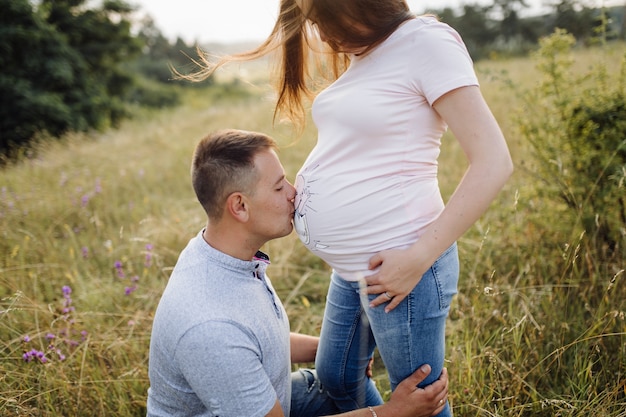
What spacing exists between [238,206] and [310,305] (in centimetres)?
173

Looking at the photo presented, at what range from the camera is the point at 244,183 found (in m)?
1.73

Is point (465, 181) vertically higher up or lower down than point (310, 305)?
higher up

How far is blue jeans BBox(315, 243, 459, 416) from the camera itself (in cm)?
154

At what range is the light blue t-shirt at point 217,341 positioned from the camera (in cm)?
152

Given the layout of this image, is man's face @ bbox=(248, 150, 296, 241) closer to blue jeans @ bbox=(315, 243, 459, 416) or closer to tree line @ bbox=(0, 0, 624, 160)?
blue jeans @ bbox=(315, 243, 459, 416)

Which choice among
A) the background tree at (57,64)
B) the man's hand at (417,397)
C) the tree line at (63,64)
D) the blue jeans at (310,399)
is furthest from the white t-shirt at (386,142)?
the background tree at (57,64)

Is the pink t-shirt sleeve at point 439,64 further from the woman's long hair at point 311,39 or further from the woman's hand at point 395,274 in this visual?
the woman's hand at point 395,274

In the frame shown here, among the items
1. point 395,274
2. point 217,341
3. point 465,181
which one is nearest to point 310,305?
point 217,341

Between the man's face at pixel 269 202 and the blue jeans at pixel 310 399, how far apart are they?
2.72 feet

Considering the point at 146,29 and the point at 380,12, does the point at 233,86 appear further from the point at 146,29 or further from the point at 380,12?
the point at 380,12

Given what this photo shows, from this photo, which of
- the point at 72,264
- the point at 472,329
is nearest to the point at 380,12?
the point at 472,329

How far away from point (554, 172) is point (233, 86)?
28.9 metres

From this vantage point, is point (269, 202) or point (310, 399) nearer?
point (269, 202)

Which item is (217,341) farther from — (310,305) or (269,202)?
(310,305)
